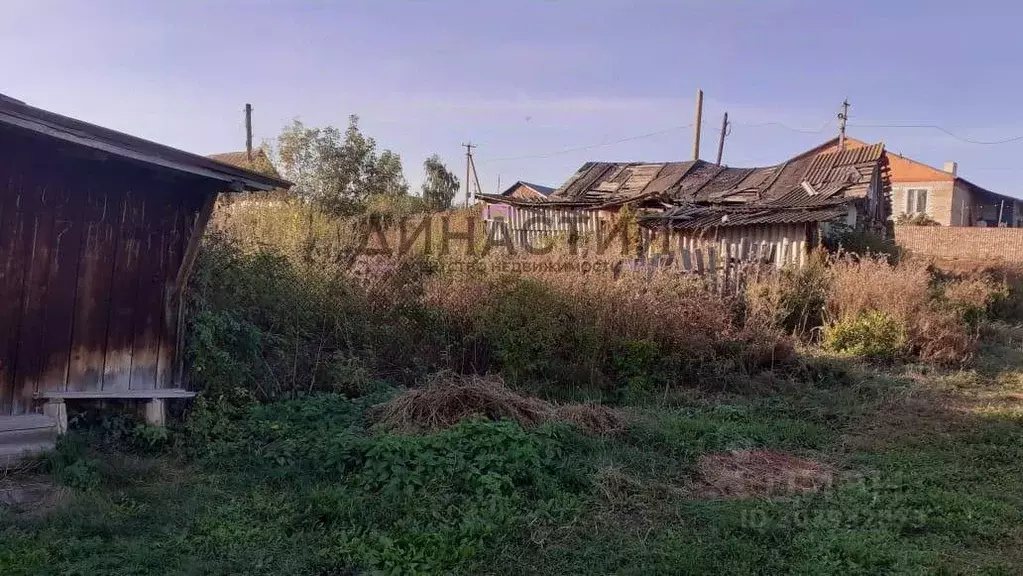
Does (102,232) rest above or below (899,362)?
above

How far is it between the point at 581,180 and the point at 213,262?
17.1 m

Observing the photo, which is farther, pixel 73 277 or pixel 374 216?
pixel 374 216

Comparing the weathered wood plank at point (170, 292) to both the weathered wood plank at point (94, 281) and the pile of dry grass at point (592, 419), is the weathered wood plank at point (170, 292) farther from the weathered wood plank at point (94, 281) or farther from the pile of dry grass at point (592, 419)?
the pile of dry grass at point (592, 419)

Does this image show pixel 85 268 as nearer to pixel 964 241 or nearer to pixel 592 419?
pixel 592 419

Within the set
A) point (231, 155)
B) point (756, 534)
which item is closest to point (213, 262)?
point (756, 534)

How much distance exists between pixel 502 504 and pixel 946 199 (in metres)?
42.7

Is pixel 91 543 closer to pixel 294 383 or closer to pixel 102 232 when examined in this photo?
pixel 102 232

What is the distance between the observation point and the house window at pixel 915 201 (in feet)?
129

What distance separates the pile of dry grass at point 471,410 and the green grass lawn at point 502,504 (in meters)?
0.25

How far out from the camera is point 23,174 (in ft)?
15.6

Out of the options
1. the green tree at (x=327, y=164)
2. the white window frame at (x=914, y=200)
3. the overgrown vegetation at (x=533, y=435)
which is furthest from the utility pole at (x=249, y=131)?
the white window frame at (x=914, y=200)

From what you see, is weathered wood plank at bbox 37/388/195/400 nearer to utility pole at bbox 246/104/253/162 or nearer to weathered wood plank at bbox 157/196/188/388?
weathered wood plank at bbox 157/196/188/388

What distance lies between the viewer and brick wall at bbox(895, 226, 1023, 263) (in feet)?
83.3

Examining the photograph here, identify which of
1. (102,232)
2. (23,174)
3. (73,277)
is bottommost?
(73,277)
